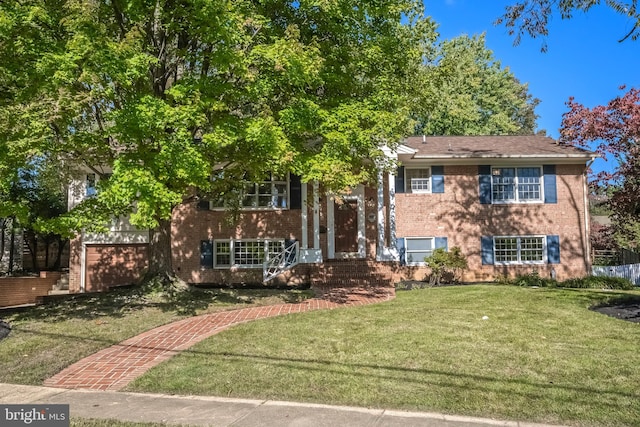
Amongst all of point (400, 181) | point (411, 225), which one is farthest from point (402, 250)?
point (400, 181)

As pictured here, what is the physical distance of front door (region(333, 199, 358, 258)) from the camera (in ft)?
61.8

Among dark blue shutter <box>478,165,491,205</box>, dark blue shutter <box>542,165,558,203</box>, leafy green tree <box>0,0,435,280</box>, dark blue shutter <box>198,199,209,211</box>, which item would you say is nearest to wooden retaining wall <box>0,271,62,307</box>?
dark blue shutter <box>198,199,209,211</box>

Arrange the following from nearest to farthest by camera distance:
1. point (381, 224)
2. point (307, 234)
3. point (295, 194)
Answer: point (381, 224), point (307, 234), point (295, 194)

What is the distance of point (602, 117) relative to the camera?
17016 millimetres

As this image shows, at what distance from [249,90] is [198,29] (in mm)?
1587

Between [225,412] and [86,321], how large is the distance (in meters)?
6.79

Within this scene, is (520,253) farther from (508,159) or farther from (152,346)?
(152,346)

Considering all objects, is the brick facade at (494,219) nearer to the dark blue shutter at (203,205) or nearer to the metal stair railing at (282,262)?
the metal stair railing at (282,262)

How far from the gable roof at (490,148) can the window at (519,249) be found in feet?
11.0

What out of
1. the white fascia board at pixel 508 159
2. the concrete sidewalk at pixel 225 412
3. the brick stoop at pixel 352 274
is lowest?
the concrete sidewalk at pixel 225 412

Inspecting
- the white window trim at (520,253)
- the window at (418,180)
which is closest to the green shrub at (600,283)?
the white window trim at (520,253)

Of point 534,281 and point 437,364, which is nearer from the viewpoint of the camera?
point 437,364

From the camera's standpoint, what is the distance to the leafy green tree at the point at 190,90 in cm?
905

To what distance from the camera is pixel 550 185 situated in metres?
19.0
